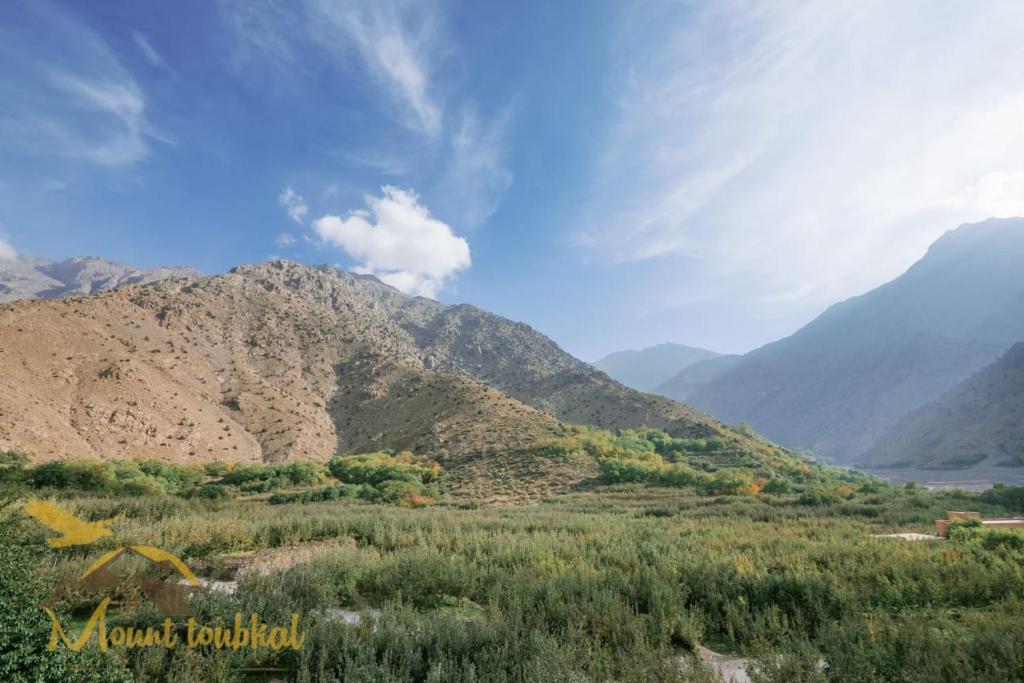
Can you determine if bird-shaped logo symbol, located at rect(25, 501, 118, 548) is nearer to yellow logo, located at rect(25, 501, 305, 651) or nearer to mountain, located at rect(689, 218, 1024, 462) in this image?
yellow logo, located at rect(25, 501, 305, 651)

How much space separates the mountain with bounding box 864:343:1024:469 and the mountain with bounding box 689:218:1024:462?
1715 cm

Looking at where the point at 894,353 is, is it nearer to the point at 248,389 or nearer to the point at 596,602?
the point at 248,389

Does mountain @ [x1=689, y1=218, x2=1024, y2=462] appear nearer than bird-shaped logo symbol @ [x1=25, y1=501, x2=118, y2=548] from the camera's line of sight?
No

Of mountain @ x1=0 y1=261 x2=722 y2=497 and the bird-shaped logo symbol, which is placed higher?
mountain @ x1=0 y1=261 x2=722 y2=497

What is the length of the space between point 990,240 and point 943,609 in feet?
850

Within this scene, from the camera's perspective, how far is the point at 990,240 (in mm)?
182250

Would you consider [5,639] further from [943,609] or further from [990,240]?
[990,240]

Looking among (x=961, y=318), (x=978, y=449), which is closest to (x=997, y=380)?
(x=978, y=449)

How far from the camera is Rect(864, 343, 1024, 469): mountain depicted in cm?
7200

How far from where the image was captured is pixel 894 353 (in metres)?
144

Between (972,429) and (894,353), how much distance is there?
7667cm

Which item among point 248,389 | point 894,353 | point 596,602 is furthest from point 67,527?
point 894,353

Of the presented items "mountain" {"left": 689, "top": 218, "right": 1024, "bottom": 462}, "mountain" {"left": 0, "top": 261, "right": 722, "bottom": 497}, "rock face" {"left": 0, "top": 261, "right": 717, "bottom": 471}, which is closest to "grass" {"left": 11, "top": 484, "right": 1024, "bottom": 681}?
"mountain" {"left": 0, "top": 261, "right": 722, "bottom": 497}

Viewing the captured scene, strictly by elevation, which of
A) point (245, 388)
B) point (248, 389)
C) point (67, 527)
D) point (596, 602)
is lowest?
point (596, 602)
